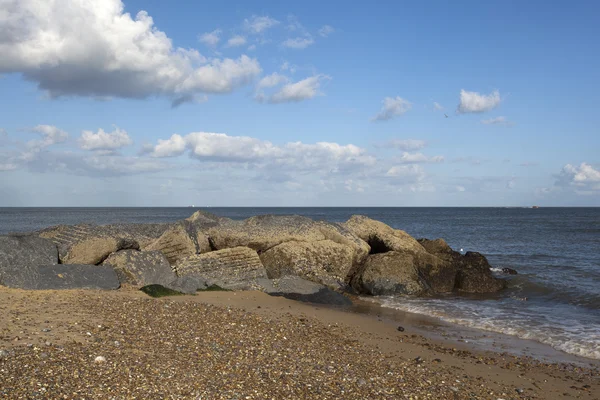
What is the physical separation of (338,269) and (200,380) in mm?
12390

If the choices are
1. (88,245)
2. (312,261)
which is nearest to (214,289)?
(312,261)

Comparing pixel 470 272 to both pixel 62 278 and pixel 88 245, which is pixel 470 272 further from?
pixel 62 278

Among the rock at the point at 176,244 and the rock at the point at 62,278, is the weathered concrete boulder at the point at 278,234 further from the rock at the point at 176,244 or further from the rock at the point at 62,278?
the rock at the point at 62,278

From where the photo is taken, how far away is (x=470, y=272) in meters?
20.2

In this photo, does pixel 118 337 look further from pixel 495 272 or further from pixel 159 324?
pixel 495 272

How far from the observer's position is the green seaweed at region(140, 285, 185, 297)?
1403cm

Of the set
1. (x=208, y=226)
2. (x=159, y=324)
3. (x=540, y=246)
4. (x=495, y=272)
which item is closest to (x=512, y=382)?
(x=159, y=324)

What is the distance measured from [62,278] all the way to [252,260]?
6243mm

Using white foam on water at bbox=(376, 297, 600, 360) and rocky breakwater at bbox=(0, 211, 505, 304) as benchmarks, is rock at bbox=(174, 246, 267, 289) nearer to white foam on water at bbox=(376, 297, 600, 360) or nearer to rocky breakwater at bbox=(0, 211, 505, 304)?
rocky breakwater at bbox=(0, 211, 505, 304)

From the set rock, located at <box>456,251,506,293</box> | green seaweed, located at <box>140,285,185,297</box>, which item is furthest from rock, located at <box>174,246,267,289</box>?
rock, located at <box>456,251,506,293</box>

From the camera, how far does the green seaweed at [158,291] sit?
46.0ft

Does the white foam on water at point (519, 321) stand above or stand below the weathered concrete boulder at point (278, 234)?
below

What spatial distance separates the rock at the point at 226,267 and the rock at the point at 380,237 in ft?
19.5

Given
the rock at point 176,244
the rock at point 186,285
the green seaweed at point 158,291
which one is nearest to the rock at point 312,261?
the rock at point 176,244
